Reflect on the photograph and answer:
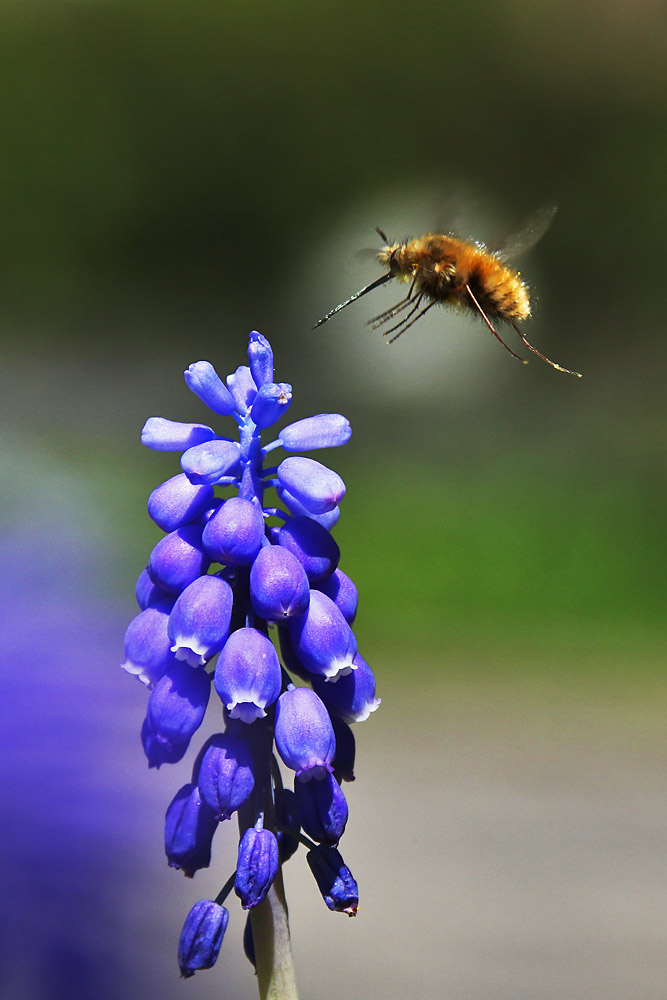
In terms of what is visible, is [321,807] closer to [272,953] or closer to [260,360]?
[272,953]

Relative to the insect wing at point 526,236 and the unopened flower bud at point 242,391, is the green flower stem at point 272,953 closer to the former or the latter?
the unopened flower bud at point 242,391

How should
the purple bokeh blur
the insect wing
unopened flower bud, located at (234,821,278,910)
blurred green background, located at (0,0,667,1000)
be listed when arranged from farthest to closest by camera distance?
blurred green background, located at (0,0,667,1000) → the insect wing → the purple bokeh blur → unopened flower bud, located at (234,821,278,910)

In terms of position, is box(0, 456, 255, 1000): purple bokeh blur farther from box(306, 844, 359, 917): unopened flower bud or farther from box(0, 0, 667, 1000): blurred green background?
box(0, 0, 667, 1000): blurred green background

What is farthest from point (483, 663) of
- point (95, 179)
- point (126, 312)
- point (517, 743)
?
point (95, 179)

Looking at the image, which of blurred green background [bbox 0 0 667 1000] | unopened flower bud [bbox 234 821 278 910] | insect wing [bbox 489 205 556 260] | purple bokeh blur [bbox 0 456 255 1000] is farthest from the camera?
blurred green background [bbox 0 0 667 1000]

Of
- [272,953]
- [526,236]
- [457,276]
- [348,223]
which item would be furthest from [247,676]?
[348,223]

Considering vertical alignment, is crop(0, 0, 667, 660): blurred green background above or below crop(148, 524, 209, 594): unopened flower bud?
above

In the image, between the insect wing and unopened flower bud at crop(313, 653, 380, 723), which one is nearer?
unopened flower bud at crop(313, 653, 380, 723)

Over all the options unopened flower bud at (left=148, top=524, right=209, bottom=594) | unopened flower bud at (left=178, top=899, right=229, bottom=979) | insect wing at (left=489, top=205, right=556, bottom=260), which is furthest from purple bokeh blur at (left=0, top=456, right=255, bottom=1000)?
insect wing at (left=489, top=205, right=556, bottom=260)
